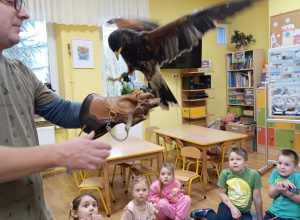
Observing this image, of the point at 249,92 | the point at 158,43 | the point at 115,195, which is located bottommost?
the point at 115,195

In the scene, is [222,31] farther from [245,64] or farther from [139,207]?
[245,64]

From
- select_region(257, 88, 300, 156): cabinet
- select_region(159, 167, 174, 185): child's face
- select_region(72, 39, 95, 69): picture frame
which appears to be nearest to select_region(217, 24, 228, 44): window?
select_region(257, 88, 300, 156): cabinet

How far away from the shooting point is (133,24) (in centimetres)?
120

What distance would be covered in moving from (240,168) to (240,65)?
10.9 feet

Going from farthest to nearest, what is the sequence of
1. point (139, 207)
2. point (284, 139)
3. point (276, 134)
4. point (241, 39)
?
point (241, 39)
point (276, 134)
point (284, 139)
point (139, 207)

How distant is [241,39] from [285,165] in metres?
3.44

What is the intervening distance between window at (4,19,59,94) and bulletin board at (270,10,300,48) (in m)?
3.58

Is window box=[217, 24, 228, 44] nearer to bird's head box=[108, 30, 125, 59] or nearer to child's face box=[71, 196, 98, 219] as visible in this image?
bird's head box=[108, 30, 125, 59]

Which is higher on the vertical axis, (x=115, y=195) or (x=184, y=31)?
(x=184, y=31)

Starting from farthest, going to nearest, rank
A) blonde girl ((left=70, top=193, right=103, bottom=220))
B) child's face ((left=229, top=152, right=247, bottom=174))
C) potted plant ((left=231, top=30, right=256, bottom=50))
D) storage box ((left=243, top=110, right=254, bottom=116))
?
storage box ((left=243, top=110, right=254, bottom=116)) < potted plant ((left=231, top=30, right=256, bottom=50)) < child's face ((left=229, top=152, right=247, bottom=174)) < blonde girl ((left=70, top=193, right=103, bottom=220))

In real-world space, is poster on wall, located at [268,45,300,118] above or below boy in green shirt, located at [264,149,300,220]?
above

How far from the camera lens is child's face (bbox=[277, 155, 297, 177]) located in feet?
7.00

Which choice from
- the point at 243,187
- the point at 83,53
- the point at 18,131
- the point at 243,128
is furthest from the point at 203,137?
the point at 18,131

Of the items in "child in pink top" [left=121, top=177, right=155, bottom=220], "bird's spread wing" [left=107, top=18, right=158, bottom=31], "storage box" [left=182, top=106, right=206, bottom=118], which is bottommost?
"child in pink top" [left=121, top=177, right=155, bottom=220]
